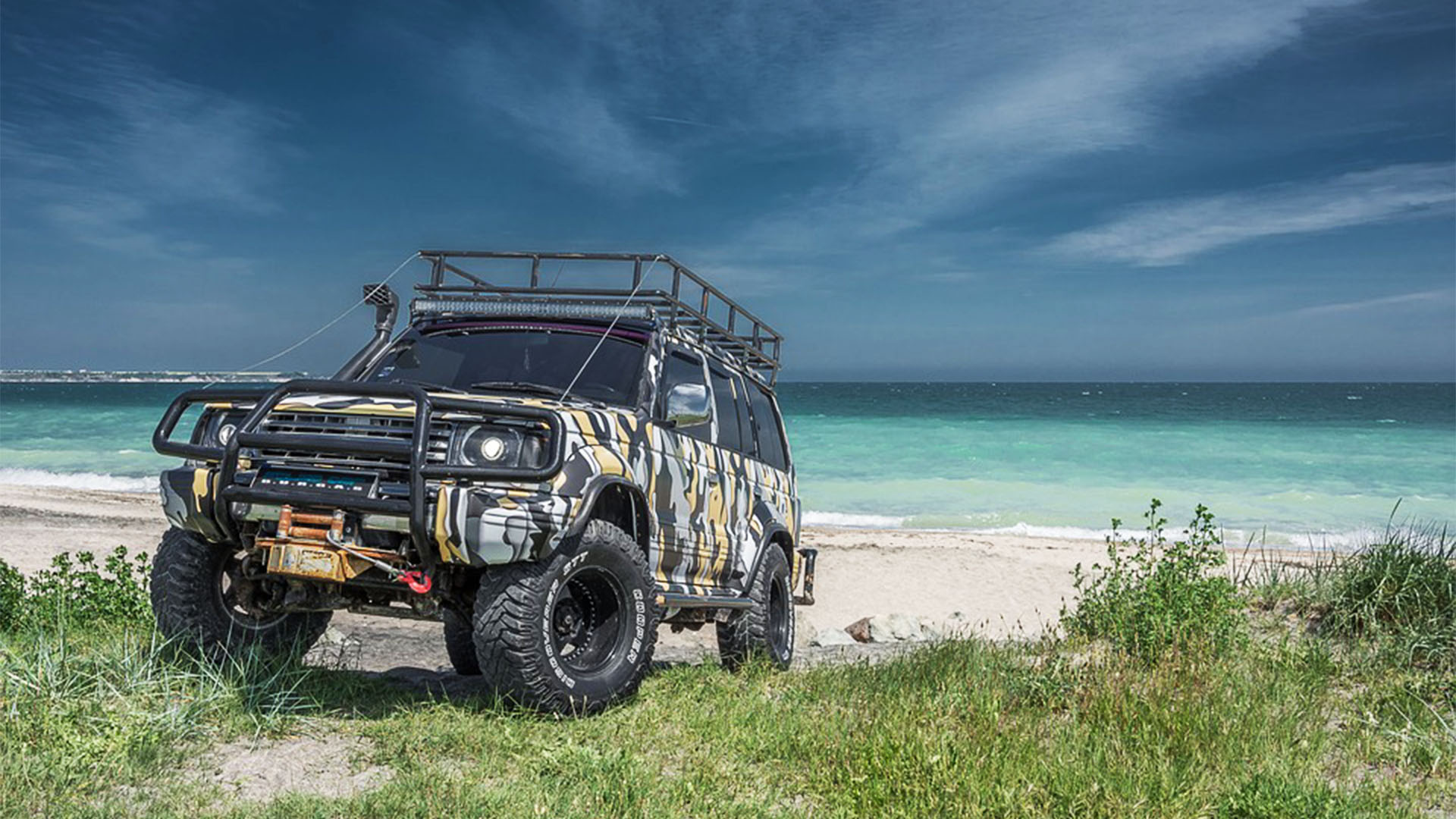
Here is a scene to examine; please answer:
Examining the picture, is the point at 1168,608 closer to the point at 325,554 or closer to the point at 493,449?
the point at 493,449

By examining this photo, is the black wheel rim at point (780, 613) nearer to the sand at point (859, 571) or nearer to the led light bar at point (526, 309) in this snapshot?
the sand at point (859, 571)

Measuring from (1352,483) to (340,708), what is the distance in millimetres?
35528

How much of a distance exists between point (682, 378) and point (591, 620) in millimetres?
1850

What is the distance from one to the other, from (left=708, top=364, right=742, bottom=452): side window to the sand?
108 inches

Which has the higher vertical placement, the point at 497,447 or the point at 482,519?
the point at 497,447

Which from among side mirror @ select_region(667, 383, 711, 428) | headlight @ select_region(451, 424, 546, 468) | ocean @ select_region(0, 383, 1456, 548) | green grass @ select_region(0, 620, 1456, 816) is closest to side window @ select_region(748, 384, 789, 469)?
side mirror @ select_region(667, 383, 711, 428)

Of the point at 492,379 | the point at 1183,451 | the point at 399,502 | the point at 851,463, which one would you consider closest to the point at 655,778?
the point at 399,502

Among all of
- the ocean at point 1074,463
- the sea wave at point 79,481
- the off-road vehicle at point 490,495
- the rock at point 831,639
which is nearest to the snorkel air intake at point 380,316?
the off-road vehicle at point 490,495

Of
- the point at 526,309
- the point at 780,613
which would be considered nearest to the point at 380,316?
the point at 526,309

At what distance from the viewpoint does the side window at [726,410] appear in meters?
7.32

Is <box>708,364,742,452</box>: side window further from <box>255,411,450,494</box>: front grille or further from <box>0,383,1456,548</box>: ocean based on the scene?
<box>0,383,1456,548</box>: ocean

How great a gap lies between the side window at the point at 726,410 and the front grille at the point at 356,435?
8.56ft

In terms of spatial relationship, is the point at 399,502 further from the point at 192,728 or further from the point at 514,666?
the point at 192,728

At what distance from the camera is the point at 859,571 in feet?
55.5
